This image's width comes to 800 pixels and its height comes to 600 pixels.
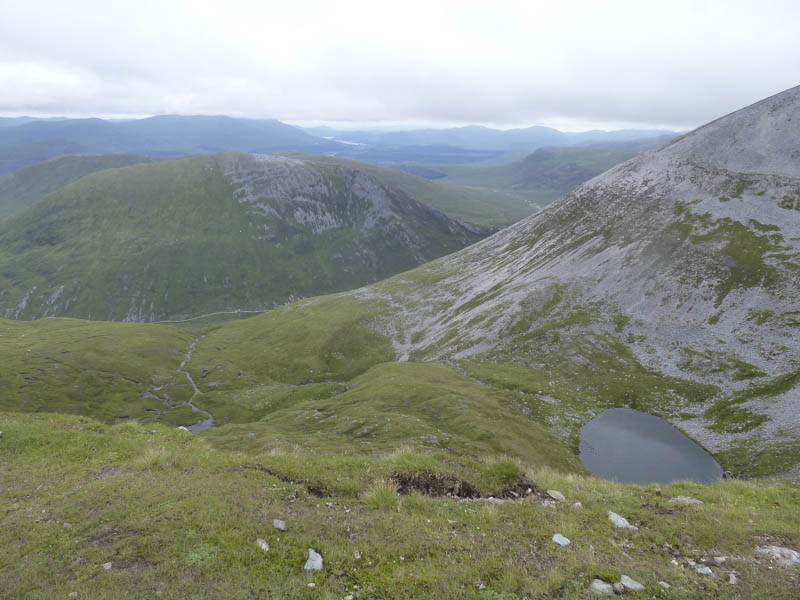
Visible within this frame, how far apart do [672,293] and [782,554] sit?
303ft

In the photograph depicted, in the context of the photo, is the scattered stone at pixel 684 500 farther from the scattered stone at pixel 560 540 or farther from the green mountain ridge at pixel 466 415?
the scattered stone at pixel 560 540

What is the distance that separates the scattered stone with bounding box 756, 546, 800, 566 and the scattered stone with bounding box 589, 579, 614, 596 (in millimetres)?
6557

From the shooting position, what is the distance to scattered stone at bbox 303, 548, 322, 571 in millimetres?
11766

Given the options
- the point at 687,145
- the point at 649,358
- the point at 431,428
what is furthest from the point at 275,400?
the point at 687,145

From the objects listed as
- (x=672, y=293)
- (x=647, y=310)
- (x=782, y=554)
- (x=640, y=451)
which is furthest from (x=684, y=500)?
(x=672, y=293)

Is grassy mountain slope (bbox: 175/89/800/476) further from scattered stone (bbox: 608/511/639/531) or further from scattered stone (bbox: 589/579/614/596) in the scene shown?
scattered stone (bbox: 589/579/614/596)

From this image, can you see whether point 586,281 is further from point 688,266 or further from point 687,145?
point 687,145

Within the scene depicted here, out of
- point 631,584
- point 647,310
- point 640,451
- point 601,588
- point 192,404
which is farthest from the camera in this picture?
point 192,404

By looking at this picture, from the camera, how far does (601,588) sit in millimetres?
10852

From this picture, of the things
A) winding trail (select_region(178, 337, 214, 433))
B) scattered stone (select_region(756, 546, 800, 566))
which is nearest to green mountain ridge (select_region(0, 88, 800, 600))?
scattered stone (select_region(756, 546, 800, 566))

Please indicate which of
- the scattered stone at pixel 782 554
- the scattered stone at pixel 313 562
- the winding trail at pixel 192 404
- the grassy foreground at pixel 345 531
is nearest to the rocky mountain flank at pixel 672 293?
the scattered stone at pixel 782 554

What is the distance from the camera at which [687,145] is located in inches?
5123

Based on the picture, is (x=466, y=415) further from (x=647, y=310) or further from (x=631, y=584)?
(x=647, y=310)

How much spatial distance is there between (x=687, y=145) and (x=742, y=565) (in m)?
158
